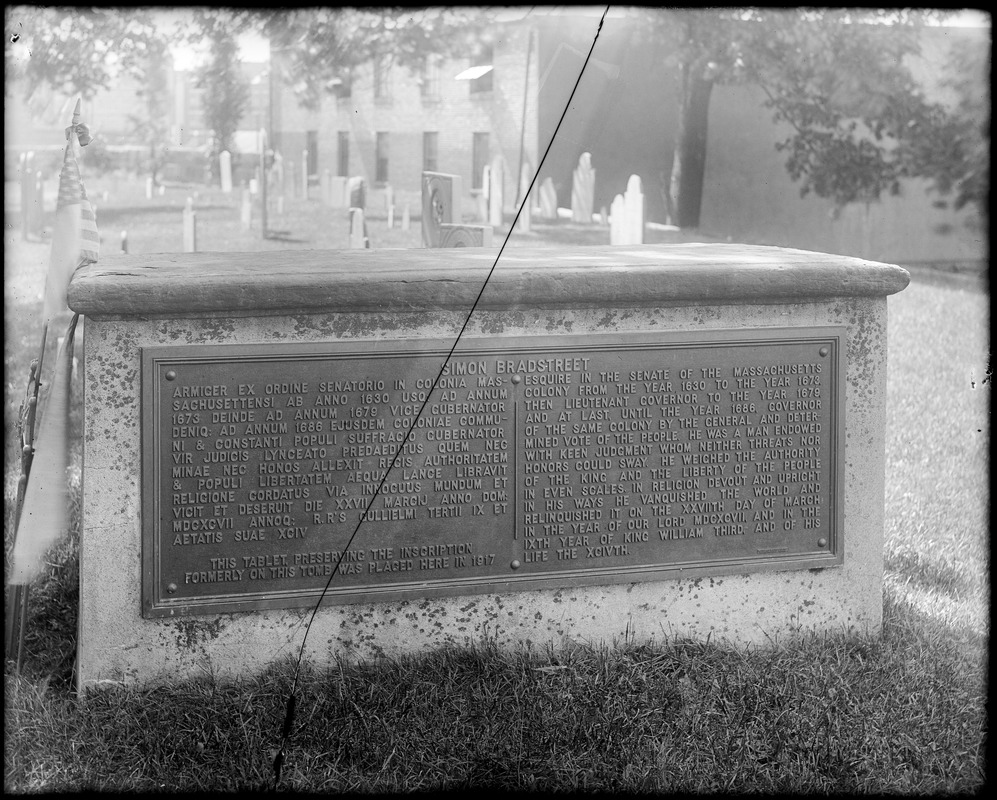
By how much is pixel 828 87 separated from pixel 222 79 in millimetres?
10745

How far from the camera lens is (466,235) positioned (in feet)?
29.3

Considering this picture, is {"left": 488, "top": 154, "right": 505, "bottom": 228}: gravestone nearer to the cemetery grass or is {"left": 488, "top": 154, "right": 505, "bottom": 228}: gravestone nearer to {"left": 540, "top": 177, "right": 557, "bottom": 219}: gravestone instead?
{"left": 540, "top": 177, "right": 557, "bottom": 219}: gravestone

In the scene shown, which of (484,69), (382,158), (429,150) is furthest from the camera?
(382,158)

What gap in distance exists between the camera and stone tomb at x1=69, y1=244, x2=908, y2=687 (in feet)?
12.9

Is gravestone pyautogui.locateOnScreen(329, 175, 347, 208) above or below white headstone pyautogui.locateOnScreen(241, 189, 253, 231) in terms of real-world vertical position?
above

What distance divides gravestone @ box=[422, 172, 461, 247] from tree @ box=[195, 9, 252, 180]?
6.82 metres

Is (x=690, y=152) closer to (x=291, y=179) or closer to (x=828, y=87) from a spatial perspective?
(x=828, y=87)

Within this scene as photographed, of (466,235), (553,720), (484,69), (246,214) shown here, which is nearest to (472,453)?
(553,720)

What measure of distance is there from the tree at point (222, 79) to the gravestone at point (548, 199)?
18.5 ft

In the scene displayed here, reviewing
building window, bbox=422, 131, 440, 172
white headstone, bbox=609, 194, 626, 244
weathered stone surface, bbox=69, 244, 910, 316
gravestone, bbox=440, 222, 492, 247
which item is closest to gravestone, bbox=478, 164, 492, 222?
building window, bbox=422, 131, 440, 172

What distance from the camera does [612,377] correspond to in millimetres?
4309

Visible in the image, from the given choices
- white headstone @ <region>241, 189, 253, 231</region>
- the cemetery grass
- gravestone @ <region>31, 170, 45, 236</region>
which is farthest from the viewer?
white headstone @ <region>241, 189, 253, 231</region>

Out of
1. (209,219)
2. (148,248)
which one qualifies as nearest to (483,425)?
(148,248)

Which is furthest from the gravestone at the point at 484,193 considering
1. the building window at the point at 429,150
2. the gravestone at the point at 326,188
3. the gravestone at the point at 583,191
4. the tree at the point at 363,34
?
the gravestone at the point at 326,188
